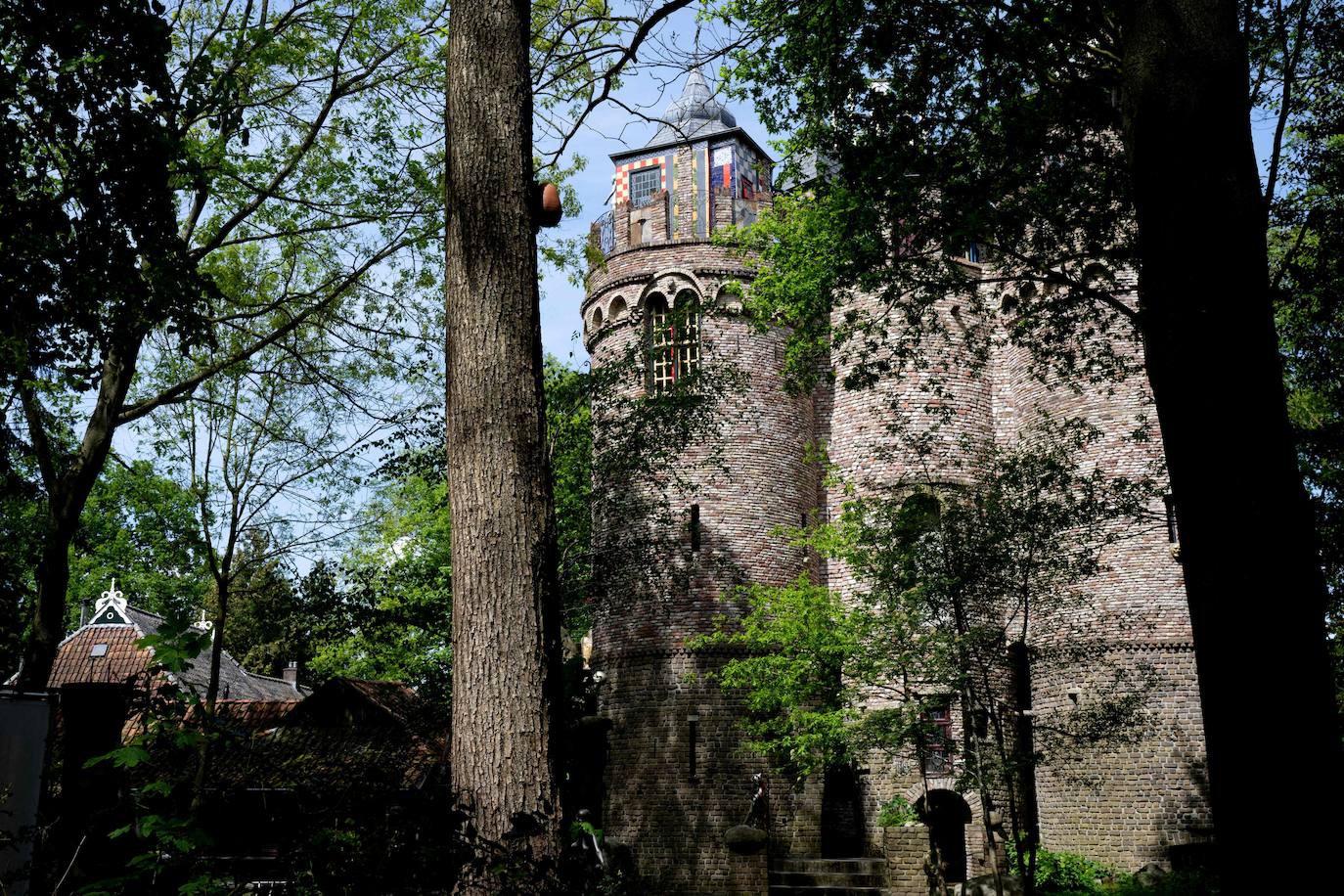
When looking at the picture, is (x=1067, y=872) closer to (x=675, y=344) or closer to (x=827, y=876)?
(x=827, y=876)

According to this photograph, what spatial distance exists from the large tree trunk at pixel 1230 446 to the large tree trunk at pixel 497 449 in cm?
256

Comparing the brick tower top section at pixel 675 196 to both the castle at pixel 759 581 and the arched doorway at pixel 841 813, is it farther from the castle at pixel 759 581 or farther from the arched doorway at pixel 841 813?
the arched doorway at pixel 841 813

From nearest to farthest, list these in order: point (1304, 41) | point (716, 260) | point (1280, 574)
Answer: point (1280, 574)
point (1304, 41)
point (716, 260)

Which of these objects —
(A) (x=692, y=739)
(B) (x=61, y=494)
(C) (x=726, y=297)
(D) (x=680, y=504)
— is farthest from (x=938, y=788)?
(B) (x=61, y=494)

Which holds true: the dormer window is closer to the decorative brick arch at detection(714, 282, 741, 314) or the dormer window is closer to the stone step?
the decorative brick arch at detection(714, 282, 741, 314)

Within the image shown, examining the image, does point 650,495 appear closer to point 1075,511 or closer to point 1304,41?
point 1075,511

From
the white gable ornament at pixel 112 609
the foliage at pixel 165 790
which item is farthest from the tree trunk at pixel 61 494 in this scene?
the white gable ornament at pixel 112 609

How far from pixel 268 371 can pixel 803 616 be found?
925 centimetres

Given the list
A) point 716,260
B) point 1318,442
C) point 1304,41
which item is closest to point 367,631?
point 716,260

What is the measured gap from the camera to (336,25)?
559 inches

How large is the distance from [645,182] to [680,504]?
37.3ft

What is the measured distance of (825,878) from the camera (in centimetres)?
1928

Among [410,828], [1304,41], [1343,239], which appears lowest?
[410,828]

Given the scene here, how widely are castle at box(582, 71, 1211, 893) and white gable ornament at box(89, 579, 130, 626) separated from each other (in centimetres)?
1452
